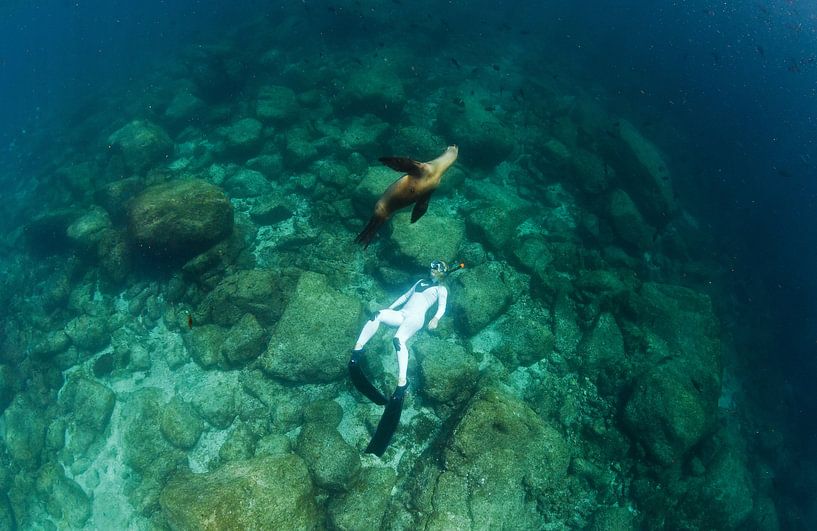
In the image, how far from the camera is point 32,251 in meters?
11.6

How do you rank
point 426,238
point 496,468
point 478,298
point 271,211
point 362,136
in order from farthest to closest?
point 362,136 < point 271,211 < point 426,238 < point 478,298 < point 496,468

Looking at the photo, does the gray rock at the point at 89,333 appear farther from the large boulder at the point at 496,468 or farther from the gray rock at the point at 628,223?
the gray rock at the point at 628,223

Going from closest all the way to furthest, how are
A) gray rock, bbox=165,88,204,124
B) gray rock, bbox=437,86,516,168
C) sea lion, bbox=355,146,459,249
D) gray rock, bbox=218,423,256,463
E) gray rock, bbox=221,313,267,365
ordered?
sea lion, bbox=355,146,459,249 < gray rock, bbox=218,423,256,463 < gray rock, bbox=221,313,267,365 < gray rock, bbox=437,86,516,168 < gray rock, bbox=165,88,204,124

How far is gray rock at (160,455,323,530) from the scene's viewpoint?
15.9 ft

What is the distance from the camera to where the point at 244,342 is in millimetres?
7383

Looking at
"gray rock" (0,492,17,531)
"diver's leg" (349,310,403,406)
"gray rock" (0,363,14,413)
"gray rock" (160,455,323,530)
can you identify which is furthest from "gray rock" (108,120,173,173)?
"diver's leg" (349,310,403,406)

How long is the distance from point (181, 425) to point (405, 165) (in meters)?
6.97

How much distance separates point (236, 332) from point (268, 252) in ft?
8.68

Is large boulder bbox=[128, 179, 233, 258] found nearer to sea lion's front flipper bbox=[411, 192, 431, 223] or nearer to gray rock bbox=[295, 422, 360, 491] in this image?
gray rock bbox=[295, 422, 360, 491]

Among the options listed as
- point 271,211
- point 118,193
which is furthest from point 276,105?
point 118,193

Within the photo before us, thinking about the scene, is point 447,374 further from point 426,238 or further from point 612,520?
point 612,520

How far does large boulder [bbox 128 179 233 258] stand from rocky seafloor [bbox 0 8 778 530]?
0.06 m

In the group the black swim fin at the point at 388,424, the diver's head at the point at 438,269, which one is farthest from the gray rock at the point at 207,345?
the diver's head at the point at 438,269

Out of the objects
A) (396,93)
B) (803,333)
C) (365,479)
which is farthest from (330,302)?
(803,333)
